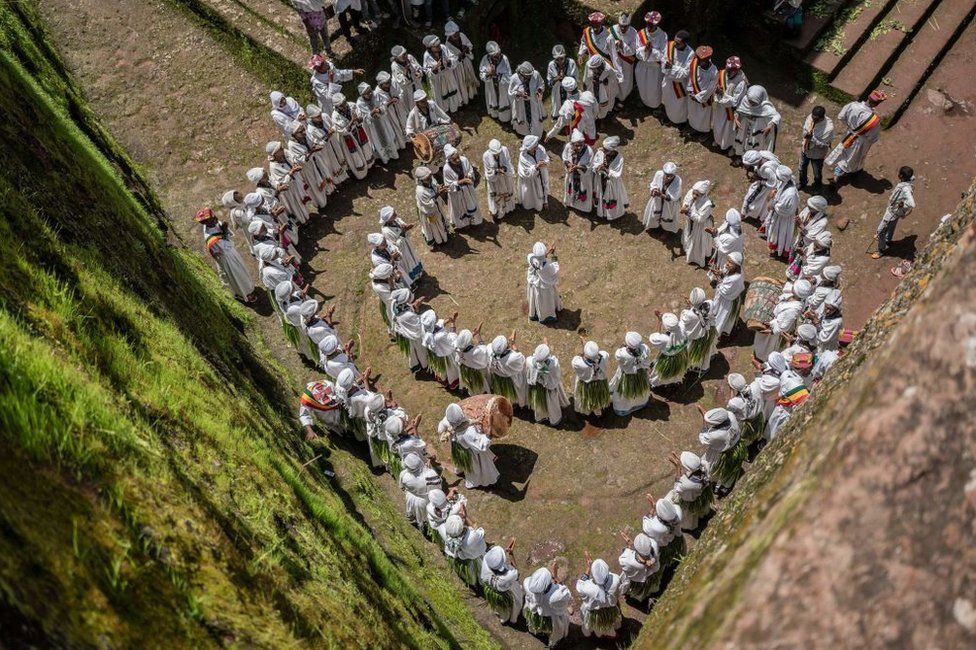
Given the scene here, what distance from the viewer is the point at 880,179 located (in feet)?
43.3

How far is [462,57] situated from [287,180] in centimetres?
396

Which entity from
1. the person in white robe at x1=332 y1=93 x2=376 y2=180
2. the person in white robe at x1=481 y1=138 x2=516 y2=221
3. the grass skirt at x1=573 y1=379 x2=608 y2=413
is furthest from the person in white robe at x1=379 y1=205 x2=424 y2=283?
the grass skirt at x1=573 y1=379 x2=608 y2=413

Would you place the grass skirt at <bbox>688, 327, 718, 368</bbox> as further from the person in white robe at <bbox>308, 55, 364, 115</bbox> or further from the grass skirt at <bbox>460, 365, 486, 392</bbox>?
the person in white robe at <bbox>308, 55, 364, 115</bbox>

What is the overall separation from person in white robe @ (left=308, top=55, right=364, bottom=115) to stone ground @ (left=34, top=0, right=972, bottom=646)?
1.33m

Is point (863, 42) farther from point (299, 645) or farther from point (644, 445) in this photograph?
point (299, 645)

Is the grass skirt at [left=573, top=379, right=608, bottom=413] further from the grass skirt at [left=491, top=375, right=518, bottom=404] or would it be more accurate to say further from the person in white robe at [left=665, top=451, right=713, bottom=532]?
the person in white robe at [left=665, top=451, right=713, bottom=532]

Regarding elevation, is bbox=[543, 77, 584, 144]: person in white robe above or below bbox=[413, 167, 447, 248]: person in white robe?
above

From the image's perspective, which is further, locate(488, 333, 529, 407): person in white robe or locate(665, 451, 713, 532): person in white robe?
locate(488, 333, 529, 407): person in white robe

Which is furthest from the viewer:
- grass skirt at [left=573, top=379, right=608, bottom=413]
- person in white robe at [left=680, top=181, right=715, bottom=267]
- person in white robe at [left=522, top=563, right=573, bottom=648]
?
person in white robe at [left=680, top=181, right=715, bottom=267]

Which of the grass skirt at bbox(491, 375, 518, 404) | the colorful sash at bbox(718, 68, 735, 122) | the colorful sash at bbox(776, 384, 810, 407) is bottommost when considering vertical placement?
the grass skirt at bbox(491, 375, 518, 404)

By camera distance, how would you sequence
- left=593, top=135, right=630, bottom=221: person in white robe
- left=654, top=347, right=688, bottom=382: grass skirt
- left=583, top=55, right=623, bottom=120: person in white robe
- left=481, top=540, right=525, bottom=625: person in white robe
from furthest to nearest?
left=583, top=55, right=623, bottom=120: person in white robe
left=593, top=135, right=630, bottom=221: person in white robe
left=654, top=347, right=688, bottom=382: grass skirt
left=481, top=540, right=525, bottom=625: person in white robe

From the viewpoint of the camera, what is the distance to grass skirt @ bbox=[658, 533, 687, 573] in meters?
9.34

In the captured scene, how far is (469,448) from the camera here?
1005 centimetres

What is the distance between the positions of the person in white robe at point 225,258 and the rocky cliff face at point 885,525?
9.66m
